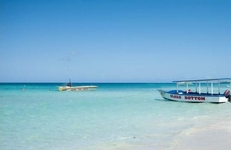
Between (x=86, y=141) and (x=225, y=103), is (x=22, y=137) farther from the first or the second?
(x=225, y=103)

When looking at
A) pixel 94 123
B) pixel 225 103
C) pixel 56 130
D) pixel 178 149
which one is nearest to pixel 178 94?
pixel 225 103

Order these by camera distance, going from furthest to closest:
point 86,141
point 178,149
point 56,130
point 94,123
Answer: point 94,123 → point 56,130 → point 86,141 → point 178,149

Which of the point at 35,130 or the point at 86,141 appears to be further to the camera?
the point at 35,130

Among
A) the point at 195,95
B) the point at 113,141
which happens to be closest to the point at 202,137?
the point at 113,141

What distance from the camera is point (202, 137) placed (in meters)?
10.2

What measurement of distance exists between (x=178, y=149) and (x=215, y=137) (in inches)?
84.0

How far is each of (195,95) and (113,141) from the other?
17682 millimetres

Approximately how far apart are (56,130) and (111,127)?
245cm

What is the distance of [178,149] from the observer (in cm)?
865

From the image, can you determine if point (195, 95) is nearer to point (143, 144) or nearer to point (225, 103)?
point (225, 103)

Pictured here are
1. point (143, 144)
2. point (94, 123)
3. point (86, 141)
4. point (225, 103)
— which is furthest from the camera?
point (225, 103)

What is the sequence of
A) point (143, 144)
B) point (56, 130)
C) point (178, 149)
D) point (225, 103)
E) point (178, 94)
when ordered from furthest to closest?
1. point (178, 94)
2. point (225, 103)
3. point (56, 130)
4. point (143, 144)
5. point (178, 149)

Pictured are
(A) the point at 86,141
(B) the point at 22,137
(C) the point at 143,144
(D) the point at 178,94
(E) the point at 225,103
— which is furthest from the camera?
(D) the point at 178,94

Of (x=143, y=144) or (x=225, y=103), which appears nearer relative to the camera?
(x=143, y=144)
